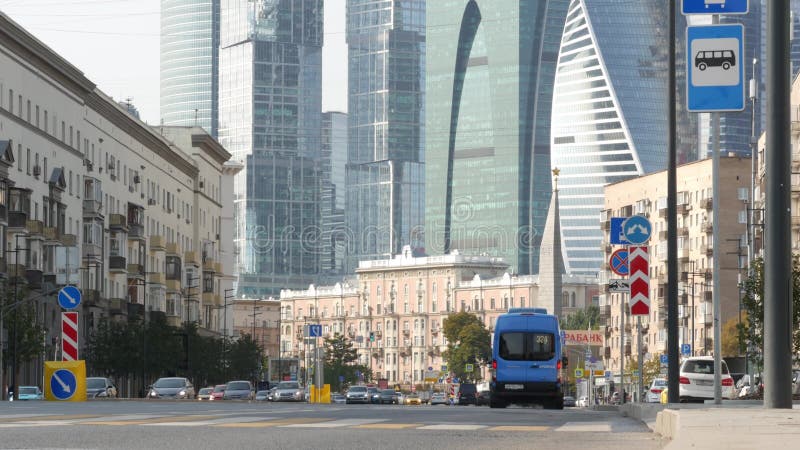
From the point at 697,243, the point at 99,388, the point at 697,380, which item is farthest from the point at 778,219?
the point at 697,243

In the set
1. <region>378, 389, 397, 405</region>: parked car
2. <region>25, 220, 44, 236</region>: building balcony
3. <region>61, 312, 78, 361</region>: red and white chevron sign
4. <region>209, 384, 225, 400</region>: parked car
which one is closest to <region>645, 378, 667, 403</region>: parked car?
<region>209, 384, 225, 400</region>: parked car

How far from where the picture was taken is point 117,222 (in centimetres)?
12144

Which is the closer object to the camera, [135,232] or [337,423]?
[337,423]

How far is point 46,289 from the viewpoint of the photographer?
96062mm

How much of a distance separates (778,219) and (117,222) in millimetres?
104235

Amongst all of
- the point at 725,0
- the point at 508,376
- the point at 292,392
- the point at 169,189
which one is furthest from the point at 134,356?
the point at 725,0

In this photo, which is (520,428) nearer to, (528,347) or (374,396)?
(528,347)

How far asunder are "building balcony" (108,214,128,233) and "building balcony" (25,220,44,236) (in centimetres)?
2113

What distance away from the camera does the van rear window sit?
5359cm

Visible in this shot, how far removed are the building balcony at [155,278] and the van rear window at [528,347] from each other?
81462mm

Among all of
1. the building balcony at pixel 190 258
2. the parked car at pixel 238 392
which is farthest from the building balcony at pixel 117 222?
the parked car at pixel 238 392

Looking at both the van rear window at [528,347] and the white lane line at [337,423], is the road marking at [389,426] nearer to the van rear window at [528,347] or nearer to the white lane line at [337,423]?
the white lane line at [337,423]

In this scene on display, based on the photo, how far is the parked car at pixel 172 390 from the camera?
76562 millimetres

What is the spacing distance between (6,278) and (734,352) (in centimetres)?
6061
